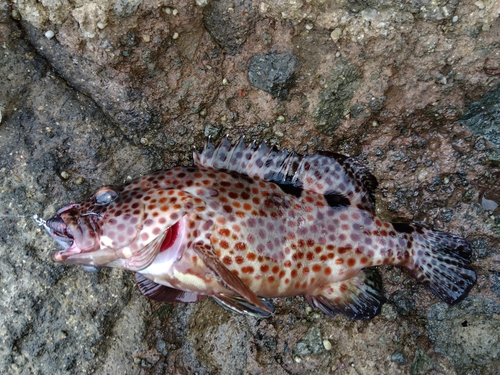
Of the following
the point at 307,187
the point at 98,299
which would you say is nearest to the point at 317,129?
the point at 307,187

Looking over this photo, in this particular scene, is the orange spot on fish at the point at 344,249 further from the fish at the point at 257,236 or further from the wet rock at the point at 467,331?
the wet rock at the point at 467,331

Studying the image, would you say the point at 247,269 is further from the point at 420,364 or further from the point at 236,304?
the point at 420,364

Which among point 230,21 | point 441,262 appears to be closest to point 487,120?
point 441,262

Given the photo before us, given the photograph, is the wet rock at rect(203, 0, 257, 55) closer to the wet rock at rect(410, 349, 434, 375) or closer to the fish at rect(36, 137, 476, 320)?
the fish at rect(36, 137, 476, 320)

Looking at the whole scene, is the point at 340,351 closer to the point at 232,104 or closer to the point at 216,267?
the point at 216,267

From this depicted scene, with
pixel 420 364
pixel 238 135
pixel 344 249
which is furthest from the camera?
pixel 238 135

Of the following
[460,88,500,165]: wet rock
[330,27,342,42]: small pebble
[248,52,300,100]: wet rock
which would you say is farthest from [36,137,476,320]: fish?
[330,27,342,42]: small pebble
